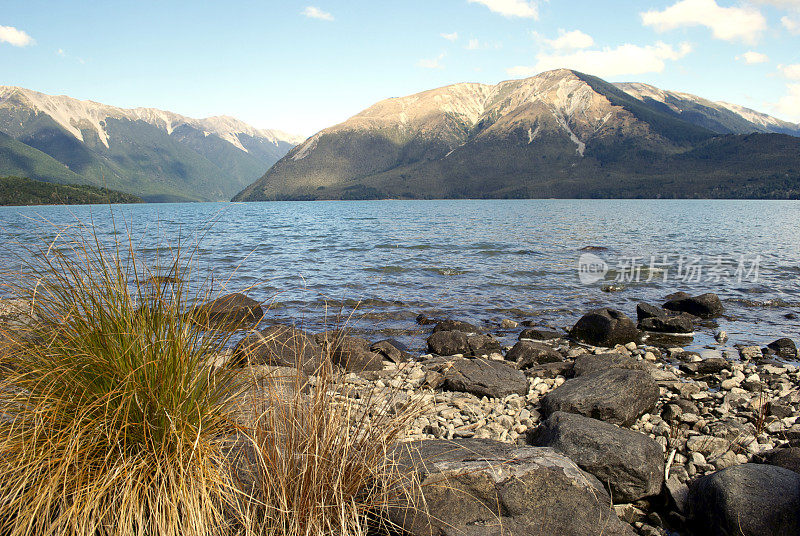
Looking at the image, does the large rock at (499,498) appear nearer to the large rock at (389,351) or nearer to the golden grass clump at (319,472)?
the golden grass clump at (319,472)

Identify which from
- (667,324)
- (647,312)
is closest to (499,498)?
(667,324)

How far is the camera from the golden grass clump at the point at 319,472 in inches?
101

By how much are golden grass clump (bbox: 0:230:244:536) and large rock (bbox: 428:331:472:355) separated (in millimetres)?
7900

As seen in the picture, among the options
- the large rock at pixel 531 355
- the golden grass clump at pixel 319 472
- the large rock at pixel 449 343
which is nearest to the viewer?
the golden grass clump at pixel 319 472

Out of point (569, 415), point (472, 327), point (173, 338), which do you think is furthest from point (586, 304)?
point (173, 338)

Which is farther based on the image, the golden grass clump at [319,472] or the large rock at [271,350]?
the large rock at [271,350]

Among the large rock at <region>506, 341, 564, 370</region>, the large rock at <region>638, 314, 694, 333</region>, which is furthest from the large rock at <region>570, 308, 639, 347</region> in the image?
the large rock at <region>506, 341, 564, 370</region>

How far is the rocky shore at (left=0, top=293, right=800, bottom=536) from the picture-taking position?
3285 millimetres

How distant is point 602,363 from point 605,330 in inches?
120

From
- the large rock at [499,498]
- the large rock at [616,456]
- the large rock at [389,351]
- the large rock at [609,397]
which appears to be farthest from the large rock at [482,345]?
the large rock at [499,498]

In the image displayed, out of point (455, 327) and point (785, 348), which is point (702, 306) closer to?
point (785, 348)

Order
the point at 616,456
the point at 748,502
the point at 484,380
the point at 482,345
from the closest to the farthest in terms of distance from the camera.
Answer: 1. the point at 748,502
2. the point at 616,456
3. the point at 484,380
4. the point at 482,345

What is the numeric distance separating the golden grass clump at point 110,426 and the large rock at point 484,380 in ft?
16.9

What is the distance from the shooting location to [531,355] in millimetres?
9797
